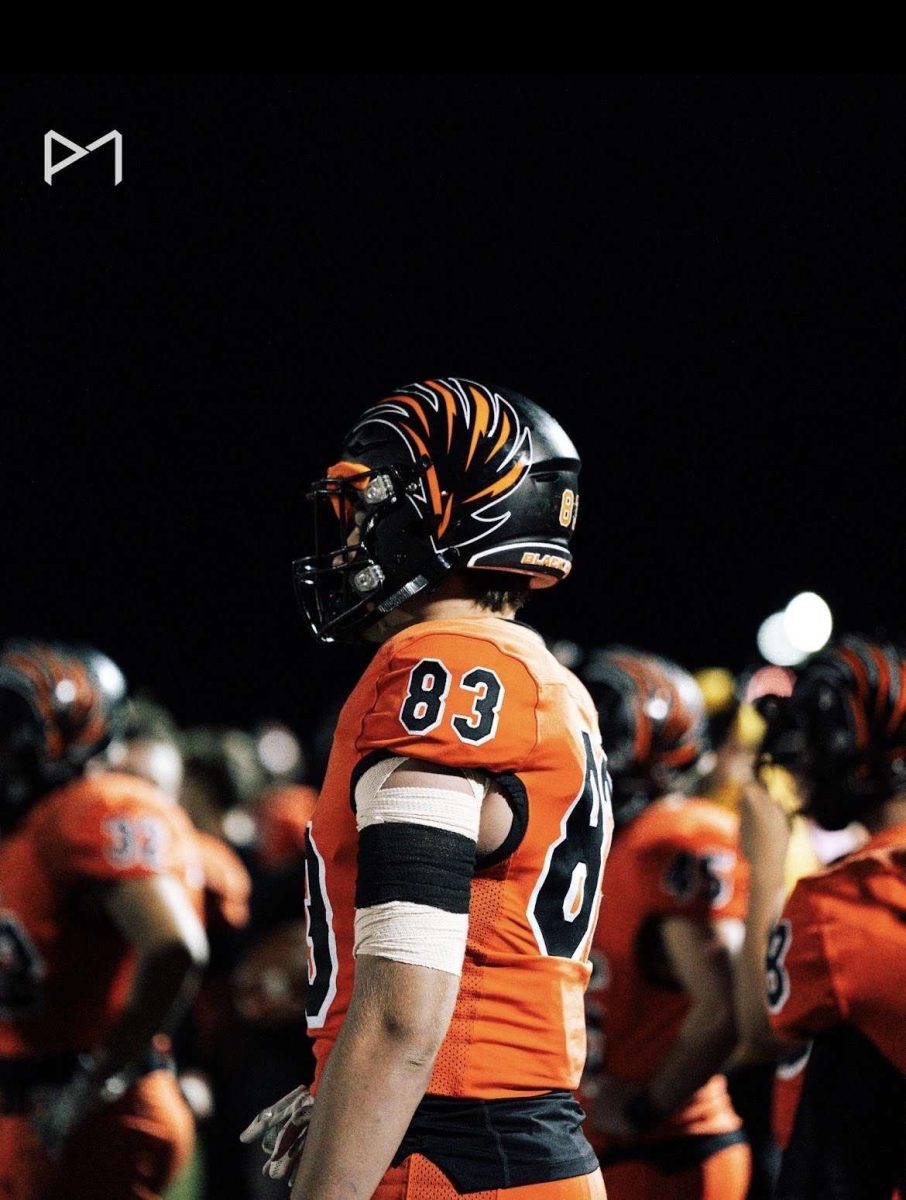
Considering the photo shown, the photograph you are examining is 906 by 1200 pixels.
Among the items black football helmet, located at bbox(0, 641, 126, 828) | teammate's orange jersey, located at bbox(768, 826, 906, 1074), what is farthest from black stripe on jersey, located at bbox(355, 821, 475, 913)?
black football helmet, located at bbox(0, 641, 126, 828)

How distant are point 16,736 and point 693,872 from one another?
2.04 meters

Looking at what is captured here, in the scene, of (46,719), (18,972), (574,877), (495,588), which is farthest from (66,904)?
(574,877)

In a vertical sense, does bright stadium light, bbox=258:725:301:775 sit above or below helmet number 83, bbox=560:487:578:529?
below

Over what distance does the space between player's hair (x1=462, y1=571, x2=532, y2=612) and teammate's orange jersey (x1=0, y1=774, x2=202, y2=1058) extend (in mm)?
2015

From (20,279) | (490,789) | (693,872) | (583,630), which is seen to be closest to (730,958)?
(693,872)

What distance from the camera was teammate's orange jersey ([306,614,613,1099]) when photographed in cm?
208

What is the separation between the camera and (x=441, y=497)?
2389mm

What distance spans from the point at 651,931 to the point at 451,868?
2.66 meters

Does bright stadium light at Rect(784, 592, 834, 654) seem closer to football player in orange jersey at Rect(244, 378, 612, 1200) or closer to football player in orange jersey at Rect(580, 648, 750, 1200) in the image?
football player in orange jersey at Rect(580, 648, 750, 1200)

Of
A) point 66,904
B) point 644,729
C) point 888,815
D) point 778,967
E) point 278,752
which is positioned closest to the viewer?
→ point 778,967

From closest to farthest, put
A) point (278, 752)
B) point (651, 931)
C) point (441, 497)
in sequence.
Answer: point (441, 497), point (651, 931), point (278, 752)

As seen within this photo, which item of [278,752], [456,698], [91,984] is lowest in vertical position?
[278,752]

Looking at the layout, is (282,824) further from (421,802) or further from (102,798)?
(421,802)

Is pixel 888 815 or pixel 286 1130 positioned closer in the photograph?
pixel 286 1130
